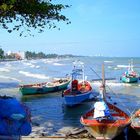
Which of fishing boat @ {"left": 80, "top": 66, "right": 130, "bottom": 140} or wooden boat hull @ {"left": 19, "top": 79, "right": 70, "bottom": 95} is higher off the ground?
fishing boat @ {"left": 80, "top": 66, "right": 130, "bottom": 140}

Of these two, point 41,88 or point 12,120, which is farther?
point 41,88

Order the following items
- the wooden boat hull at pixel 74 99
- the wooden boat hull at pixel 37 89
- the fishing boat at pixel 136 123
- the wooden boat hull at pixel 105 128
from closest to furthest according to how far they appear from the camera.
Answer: the wooden boat hull at pixel 105 128 → the fishing boat at pixel 136 123 → the wooden boat hull at pixel 74 99 → the wooden boat hull at pixel 37 89

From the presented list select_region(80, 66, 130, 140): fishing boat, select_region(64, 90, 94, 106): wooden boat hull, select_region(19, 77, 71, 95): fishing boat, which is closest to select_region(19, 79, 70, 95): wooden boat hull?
select_region(19, 77, 71, 95): fishing boat

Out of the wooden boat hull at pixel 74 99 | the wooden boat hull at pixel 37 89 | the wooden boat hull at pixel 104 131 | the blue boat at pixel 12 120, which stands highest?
the blue boat at pixel 12 120

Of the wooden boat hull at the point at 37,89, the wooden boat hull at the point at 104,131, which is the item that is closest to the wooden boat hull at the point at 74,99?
the wooden boat hull at the point at 37,89

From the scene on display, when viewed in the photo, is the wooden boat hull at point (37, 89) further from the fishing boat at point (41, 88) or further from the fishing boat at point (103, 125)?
the fishing boat at point (103, 125)

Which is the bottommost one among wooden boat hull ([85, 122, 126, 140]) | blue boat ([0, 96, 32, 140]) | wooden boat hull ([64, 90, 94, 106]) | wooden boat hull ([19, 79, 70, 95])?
wooden boat hull ([19, 79, 70, 95])

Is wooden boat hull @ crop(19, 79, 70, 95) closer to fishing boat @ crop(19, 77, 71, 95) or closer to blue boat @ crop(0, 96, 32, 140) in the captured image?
fishing boat @ crop(19, 77, 71, 95)

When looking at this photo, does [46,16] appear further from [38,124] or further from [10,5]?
→ [38,124]

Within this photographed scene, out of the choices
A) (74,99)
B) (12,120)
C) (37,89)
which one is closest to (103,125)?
(12,120)

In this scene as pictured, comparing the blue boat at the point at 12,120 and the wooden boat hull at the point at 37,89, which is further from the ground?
the blue boat at the point at 12,120

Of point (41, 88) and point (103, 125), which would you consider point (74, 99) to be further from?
point (103, 125)

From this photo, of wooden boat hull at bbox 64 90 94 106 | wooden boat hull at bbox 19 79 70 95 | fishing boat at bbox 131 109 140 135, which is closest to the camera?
fishing boat at bbox 131 109 140 135

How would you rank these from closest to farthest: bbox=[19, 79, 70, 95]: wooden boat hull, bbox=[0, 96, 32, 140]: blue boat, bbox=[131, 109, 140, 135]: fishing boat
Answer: bbox=[0, 96, 32, 140]: blue boat
bbox=[131, 109, 140, 135]: fishing boat
bbox=[19, 79, 70, 95]: wooden boat hull
